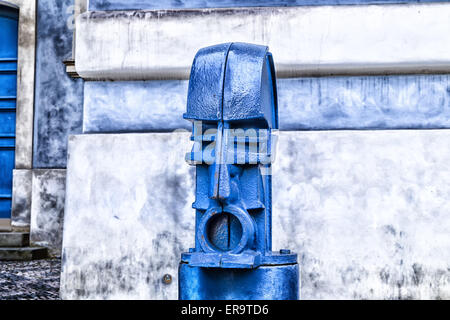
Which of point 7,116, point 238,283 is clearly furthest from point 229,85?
point 7,116

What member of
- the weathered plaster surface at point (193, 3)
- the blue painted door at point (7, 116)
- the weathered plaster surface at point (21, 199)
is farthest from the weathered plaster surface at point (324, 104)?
the blue painted door at point (7, 116)

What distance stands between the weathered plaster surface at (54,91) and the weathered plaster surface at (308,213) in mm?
3031

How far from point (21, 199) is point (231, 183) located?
5526mm

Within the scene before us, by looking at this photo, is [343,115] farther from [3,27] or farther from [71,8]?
[3,27]

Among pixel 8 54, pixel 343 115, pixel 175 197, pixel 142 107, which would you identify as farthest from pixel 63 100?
pixel 343 115

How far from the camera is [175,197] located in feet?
13.2

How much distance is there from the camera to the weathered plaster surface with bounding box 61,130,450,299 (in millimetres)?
3834

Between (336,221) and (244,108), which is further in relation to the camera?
(336,221)

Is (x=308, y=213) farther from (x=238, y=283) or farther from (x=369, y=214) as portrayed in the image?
(x=238, y=283)

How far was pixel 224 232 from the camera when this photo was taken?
2.29 m

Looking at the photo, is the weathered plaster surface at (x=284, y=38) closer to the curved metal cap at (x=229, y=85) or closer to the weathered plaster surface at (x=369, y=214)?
the weathered plaster surface at (x=369, y=214)

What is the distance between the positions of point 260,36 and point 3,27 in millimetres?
5058

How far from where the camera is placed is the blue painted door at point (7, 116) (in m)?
7.46

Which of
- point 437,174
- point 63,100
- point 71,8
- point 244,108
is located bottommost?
point 437,174
